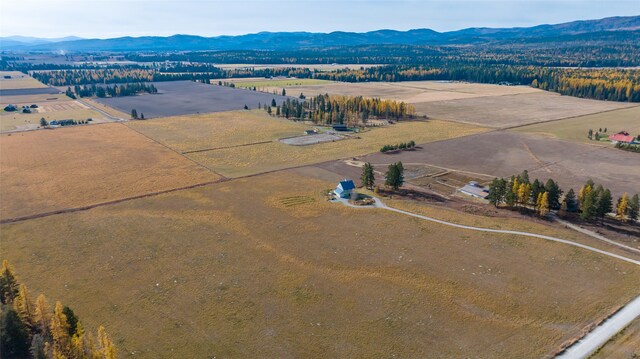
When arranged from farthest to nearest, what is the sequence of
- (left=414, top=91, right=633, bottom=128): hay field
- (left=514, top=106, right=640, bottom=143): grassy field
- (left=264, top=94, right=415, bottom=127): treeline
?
(left=414, top=91, right=633, bottom=128): hay field, (left=264, top=94, right=415, bottom=127): treeline, (left=514, top=106, right=640, bottom=143): grassy field

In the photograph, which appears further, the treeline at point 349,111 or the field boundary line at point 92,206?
the treeline at point 349,111

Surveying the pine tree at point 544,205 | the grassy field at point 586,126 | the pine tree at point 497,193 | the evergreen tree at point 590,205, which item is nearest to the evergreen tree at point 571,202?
the evergreen tree at point 590,205

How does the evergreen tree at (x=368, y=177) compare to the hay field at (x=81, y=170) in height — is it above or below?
above

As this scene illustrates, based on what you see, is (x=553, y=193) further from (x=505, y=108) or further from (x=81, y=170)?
(x=505, y=108)

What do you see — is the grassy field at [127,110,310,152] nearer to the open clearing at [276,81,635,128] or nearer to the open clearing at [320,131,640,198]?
the open clearing at [320,131,640,198]

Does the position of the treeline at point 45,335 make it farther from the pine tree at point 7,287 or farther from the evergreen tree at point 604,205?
the evergreen tree at point 604,205

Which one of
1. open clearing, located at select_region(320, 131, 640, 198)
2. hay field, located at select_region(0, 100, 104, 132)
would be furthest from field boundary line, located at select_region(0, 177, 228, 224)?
hay field, located at select_region(0, 100, 104, 132)

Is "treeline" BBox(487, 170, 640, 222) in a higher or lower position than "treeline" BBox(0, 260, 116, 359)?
higher

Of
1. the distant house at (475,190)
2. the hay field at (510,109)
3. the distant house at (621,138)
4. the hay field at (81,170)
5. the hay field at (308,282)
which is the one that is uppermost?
the hay field at (510,109)

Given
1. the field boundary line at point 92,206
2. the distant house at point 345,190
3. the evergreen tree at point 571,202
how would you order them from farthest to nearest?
the distant house at point 345,190 < the evergreen tree at point 571,202 < the field boundary line at point 92,206
